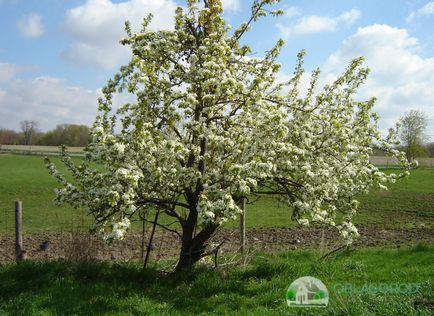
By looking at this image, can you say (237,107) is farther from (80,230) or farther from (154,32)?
(80,230)

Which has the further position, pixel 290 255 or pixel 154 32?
pixel 290 255

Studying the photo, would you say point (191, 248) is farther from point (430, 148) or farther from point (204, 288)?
point (430, 148)

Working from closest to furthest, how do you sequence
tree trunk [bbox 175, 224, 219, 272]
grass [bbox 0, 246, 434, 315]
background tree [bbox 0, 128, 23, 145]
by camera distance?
grass [bbox 0, 246, 434, 315] → tree trunk [bbox 175, 224, 219, 272] → background tree [bbox 0, 128, 23, 145]

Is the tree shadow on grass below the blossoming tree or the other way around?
below

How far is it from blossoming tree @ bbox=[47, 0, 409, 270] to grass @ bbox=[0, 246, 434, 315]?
3.43 ft

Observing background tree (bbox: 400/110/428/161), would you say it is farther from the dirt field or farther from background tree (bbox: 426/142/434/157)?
the dirt field

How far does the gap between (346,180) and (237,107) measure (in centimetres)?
297

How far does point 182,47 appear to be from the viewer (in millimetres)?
9727

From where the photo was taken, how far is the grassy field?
66.2 feet

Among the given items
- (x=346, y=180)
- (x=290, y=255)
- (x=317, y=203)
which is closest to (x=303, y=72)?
(x=346, y=180)

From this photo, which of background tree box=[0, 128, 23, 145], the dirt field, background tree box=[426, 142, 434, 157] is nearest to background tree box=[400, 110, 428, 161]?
background tree box=[426, 142, 434, 157]

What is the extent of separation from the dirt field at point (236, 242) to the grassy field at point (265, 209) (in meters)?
1.14

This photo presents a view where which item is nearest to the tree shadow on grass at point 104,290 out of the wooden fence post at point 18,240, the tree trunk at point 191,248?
the tree trunk at point 191,248

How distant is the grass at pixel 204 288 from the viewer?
285 inches
